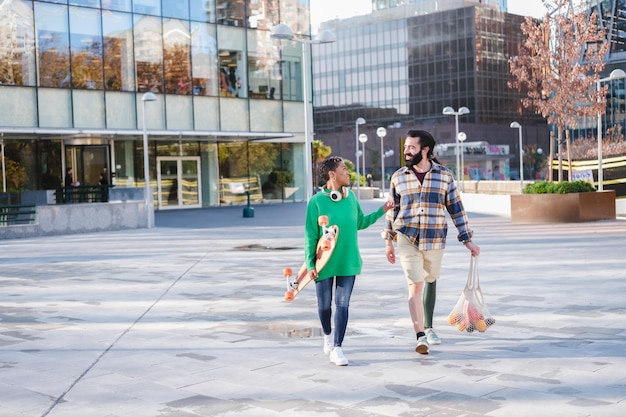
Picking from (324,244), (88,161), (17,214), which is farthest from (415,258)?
(88,161)

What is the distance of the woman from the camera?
705cm

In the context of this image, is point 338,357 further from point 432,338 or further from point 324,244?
point 432,338

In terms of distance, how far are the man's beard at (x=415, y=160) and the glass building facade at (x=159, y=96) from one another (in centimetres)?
2756

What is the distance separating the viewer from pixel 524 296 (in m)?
10.6

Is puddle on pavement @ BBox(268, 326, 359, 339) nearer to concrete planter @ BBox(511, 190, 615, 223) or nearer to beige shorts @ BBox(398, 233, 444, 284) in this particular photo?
beige shorts @ BBox(398, 233, 444, 284)

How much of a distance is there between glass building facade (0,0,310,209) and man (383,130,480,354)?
27.5 m

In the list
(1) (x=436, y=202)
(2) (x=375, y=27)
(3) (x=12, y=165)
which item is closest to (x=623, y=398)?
(1) (x=436, y=202)

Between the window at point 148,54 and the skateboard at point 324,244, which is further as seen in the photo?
the window at point 148,54

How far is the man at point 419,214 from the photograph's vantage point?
24.0 ft

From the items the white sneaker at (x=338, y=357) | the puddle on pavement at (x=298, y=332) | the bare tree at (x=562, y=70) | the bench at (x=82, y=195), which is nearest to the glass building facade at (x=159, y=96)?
the bench at (x=82, y=195)

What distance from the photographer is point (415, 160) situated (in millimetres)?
7355

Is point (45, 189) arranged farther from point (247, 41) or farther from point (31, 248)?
point (31, 248)

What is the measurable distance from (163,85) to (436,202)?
3249 centimetres

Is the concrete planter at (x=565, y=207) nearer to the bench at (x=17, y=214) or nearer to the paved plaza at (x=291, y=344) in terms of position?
the paved plaza at (x=291, y=344)
